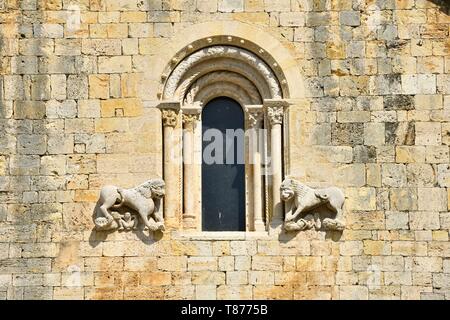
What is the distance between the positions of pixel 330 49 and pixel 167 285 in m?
3.75

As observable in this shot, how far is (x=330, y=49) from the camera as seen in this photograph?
14719 millimetres

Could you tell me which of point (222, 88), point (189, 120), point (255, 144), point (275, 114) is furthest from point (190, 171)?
point (275, 114)

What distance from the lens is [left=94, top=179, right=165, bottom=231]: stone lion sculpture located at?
1430cm

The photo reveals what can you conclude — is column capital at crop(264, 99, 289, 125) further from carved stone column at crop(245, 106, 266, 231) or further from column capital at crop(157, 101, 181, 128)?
column capital at crop(157, 101, 181, 128)

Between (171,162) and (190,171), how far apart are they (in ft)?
0.93

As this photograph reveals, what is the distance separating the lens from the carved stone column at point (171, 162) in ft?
47.7

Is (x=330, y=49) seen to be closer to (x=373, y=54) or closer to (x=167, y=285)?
(x=373, y=54)

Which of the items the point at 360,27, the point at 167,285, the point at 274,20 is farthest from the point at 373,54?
the point at 167,285

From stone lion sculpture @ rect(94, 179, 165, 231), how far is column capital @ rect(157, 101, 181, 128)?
807mm

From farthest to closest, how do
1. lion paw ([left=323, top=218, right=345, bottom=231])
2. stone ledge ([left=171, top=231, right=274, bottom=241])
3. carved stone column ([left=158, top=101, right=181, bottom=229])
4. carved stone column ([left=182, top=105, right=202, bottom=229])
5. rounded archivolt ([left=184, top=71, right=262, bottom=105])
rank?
1. rounded archivolt ([left=184, top=71, right=262, bottom=105])
2. carved stone column ([left=182, top=105, right=202, bottom=229])
3. carved stone column ([left=158, top=101, right=181, bottom=229])
4. stone ledge ([left=171, top=231, right=274, bottom=241])
5. lion paw ([left=323, top=218, right=345, bottom=231])

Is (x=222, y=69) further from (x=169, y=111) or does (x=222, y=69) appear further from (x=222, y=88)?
(x=169, y=111)

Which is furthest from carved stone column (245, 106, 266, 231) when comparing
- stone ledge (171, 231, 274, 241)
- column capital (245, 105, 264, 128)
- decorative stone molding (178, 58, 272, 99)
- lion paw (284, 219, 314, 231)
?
lion paw (284, 219, 314, 231)

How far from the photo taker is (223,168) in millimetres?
14906
